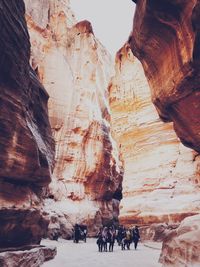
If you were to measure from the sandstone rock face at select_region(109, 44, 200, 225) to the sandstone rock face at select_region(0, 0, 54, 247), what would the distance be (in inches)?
326

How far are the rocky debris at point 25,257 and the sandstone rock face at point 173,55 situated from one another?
635 cm

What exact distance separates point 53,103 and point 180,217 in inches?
840

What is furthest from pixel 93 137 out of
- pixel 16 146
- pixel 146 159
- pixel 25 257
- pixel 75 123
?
pixel 25 257

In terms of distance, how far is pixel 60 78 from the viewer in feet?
115

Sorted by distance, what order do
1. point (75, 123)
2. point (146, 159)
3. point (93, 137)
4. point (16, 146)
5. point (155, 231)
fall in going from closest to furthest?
point (16, 146), point (155, 231), point (146, 159), point (75, 123), point (93, 137)

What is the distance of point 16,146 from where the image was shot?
8.48 m

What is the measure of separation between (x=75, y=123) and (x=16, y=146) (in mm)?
24773

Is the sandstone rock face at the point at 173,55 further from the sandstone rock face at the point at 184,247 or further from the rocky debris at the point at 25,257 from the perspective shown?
the rocky debris at the point at 25,257

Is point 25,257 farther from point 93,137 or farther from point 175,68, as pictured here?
point 93,137

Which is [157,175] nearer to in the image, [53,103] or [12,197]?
[12,197]

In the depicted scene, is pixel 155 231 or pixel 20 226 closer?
pixel 20 226

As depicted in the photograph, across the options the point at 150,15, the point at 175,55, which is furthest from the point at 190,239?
the point at 150,15

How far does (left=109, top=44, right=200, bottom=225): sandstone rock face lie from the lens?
1658 cm

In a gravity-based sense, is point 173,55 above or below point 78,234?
above
